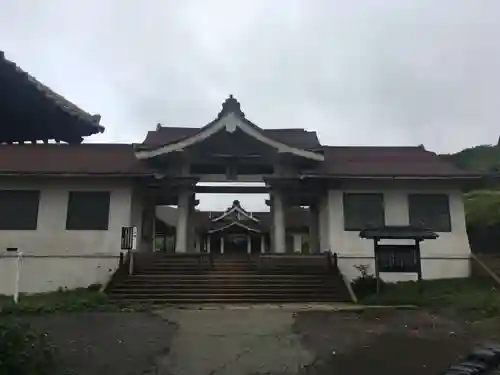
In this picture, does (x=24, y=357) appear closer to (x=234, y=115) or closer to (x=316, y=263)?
(x=316, y=263)

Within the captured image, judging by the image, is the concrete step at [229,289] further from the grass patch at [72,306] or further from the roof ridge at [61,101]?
the roof ridge at [61,101]

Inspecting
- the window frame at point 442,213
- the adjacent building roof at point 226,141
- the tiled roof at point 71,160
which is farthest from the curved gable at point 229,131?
the window frame at point 442,213

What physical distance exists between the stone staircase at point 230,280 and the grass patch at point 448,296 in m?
1.39

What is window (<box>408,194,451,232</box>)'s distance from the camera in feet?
60.5

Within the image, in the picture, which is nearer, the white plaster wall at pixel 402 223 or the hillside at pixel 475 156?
the white plaster wall at pixel 402 223

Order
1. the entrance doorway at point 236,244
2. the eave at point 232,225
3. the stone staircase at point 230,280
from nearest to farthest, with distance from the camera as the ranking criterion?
the stone staircase at point 230,280
the eave at point 232,225
the entrance doorway at point 236,244

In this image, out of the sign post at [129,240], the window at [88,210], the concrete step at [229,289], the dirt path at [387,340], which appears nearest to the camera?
the dirt path at [387,340]

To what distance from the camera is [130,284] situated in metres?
15.3

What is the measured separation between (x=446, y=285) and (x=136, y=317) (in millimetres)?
10045

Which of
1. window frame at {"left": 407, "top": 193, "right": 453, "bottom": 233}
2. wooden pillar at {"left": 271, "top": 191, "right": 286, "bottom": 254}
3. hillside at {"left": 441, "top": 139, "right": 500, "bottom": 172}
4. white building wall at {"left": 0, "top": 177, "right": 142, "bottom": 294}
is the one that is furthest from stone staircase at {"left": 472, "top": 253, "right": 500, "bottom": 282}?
hillside at {"left": 441, "top": 139, "right": 500, "bottom": 172}

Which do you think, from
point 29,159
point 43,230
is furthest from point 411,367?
point 29,159

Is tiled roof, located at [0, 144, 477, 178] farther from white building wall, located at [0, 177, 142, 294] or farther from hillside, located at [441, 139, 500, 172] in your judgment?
hillside, located at [441, 139, 500, 172]

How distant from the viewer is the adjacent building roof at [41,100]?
561cm

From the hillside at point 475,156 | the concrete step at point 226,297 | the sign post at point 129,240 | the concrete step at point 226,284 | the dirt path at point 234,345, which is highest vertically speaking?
the hillside at point 475,156
